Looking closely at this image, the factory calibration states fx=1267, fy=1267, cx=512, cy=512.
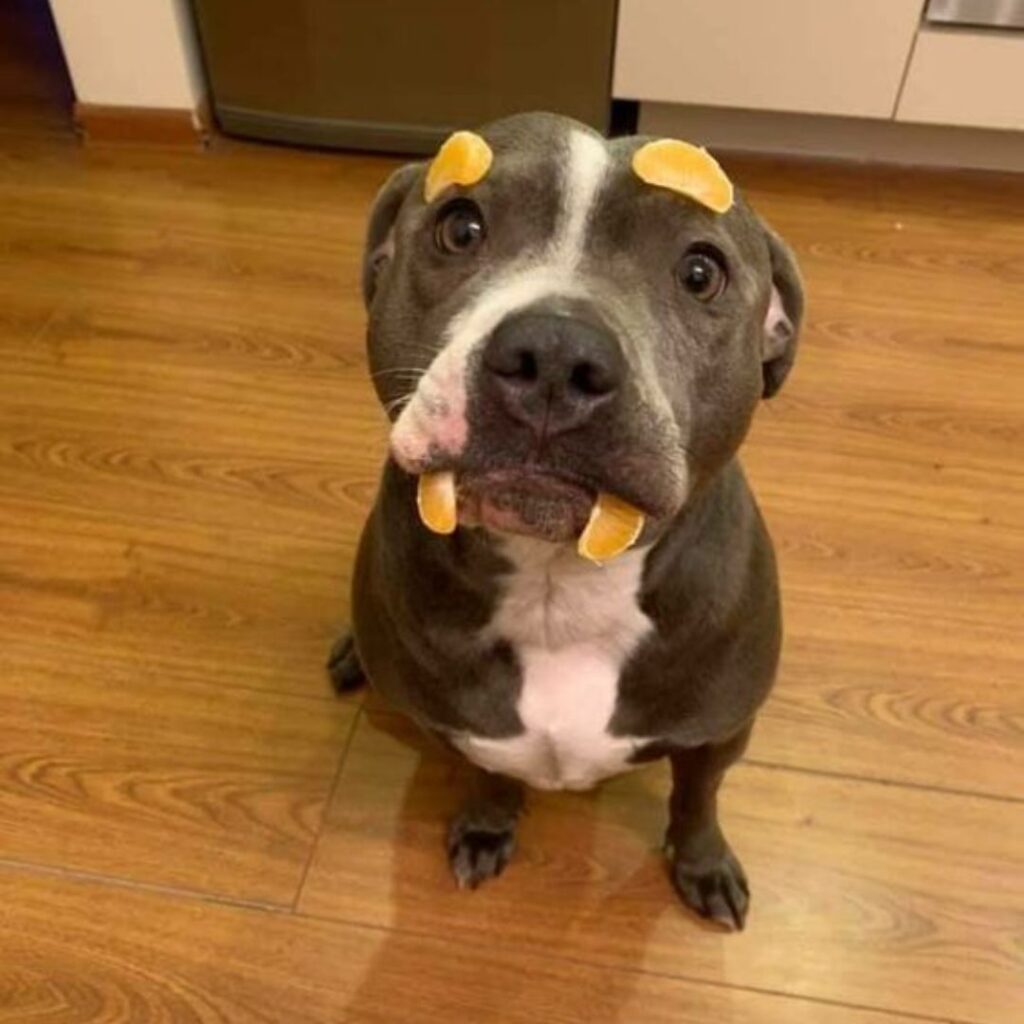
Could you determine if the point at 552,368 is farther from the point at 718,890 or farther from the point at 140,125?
the point at 140,125

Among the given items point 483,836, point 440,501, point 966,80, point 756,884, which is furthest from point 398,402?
point 966,80

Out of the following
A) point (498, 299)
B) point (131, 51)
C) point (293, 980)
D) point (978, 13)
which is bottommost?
point (293, 980)

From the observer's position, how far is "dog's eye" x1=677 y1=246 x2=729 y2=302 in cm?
87

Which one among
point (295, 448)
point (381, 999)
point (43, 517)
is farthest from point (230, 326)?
point (381, 999)

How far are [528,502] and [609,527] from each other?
5 centimetres

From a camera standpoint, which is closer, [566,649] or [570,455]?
[570,455]

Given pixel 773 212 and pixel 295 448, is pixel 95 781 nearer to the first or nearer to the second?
pixel 295 448

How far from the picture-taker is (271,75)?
2289 mm

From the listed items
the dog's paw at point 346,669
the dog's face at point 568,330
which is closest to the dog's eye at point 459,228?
the dog's face at point 568,330

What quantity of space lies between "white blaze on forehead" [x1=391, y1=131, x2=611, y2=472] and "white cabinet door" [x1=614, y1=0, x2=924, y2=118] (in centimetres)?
136

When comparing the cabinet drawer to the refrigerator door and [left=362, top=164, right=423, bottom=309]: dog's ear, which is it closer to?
the refrigerator door

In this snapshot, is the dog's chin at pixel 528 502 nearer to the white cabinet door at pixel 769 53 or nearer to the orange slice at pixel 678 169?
the orange slice at pixel 678 169

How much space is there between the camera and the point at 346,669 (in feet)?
4.93

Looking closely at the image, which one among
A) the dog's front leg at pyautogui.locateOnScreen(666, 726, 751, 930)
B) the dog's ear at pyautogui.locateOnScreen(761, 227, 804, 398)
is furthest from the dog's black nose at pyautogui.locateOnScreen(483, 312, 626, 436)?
the dog's front leg at pyautogui.locateOnScreen(666, 726, 751, 930)
